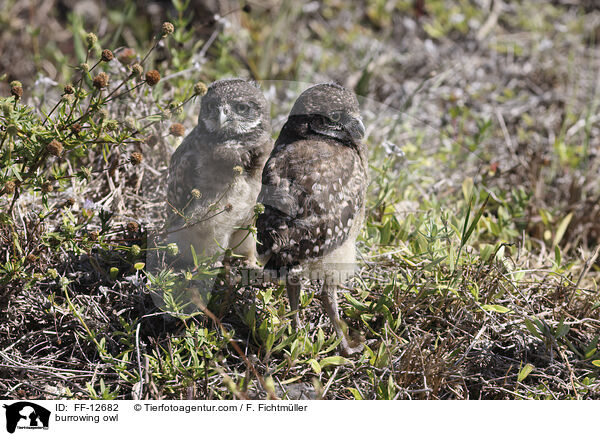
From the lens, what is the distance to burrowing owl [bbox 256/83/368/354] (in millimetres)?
2691

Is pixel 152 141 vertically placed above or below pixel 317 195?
below

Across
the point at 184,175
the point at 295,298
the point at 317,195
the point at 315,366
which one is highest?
the point at 317,195

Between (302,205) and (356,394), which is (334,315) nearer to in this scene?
(356,394)

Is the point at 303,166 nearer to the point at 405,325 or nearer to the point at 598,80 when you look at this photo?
the point at 405,325

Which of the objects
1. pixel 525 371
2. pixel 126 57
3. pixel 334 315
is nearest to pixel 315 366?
pixel 334 315

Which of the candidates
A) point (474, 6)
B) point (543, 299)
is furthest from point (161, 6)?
point (543, 299)

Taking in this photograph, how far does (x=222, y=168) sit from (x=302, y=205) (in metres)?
0.54

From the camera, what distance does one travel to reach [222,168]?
9.75 ft

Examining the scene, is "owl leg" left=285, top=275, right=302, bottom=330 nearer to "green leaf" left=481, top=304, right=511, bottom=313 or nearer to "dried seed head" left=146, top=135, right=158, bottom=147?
"green leaf" left=481, top=304, right=511, bottom=313

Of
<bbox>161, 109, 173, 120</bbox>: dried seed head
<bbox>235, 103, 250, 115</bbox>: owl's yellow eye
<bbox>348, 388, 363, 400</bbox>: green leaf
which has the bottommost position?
<bbox>348, 388, 363, 400</bbox>: green leaf

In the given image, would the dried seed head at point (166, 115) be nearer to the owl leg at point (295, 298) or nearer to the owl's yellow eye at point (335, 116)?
the owl's yellow eye at point (335, 116)

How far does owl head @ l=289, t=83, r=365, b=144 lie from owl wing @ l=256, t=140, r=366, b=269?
137 millimetres

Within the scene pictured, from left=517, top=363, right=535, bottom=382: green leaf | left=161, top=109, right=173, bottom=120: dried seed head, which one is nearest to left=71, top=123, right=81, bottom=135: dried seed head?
left=161, top=109, right=173, bottom=120: dried seed head
